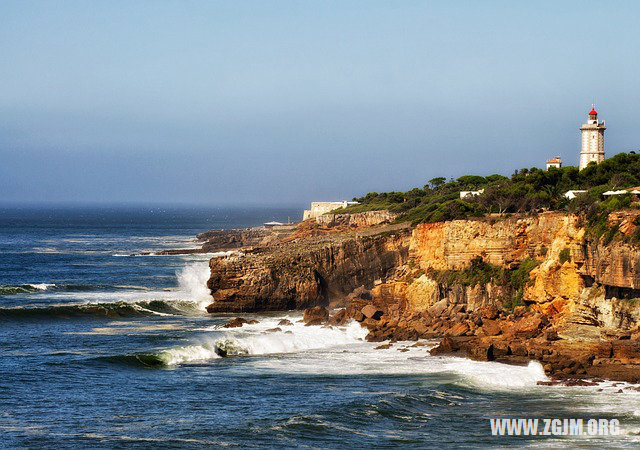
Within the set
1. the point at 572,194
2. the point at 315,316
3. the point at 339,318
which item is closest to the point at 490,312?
the point at 339,318

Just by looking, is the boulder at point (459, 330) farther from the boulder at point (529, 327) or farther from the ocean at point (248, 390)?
the boulder at point (529, 327)

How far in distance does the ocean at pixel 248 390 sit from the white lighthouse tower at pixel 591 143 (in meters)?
24.9

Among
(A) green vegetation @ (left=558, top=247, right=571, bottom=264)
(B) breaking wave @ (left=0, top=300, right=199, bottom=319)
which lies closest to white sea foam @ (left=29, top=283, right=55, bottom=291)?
(B) breaking wave @ (left=0, top=300, right=199, bottom=319)

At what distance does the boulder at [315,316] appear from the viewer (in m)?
52.1

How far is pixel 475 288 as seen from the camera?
165ft

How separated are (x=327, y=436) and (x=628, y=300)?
16518 millimetres

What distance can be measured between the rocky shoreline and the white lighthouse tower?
1376 cm

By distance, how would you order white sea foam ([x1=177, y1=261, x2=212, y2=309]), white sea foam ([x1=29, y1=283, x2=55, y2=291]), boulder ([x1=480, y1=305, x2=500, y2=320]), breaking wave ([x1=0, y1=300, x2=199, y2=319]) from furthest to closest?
1. white sea foam ([x1=29, y1=283, x2=55, y2=291])
2. white sea foam ([x1=177, y1=261, x2=212, y2=309])
3. breaking wave ([x1=0, y1=300, x2=199, y2=319])
4. boulder ([x1=480, y1=305, x2=500, y2=320])

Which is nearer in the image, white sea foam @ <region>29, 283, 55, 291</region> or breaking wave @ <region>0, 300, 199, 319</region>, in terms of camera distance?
breaking wave @ <region>0, 300, 199, 319</region>

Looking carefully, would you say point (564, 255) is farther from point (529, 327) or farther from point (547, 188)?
point (547, 188)

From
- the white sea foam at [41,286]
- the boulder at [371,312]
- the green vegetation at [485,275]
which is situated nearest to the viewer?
the green vegetation at [485,275]

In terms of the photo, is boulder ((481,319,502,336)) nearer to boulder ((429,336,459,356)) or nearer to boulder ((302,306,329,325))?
boulder ((429,336,459,356))

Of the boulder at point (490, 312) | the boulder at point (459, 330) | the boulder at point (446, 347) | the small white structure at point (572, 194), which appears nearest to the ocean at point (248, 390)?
the boulder at point (446, 347)

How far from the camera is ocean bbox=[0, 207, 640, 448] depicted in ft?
96.9
